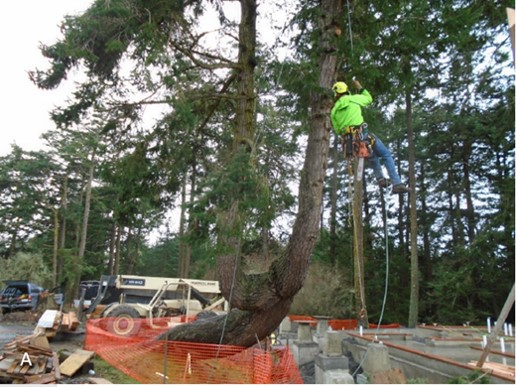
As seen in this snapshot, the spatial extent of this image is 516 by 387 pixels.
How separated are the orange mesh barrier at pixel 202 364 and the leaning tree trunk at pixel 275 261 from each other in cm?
17

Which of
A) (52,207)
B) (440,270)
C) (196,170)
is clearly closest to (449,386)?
(196,170)

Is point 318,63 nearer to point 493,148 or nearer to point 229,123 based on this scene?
point 229,123

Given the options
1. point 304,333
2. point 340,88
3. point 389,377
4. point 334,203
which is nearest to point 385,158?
point 340,88

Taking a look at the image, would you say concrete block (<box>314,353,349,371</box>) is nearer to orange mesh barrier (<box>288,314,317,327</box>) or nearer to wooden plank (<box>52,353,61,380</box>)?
wooden plank (<box>52,353,61,380</box>)

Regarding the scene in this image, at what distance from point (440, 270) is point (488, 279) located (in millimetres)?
1801

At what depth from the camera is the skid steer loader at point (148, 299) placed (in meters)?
10.4

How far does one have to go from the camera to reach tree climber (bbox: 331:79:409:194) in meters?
4.29

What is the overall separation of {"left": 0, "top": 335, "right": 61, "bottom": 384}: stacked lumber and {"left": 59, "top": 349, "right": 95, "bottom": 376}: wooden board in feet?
0.35

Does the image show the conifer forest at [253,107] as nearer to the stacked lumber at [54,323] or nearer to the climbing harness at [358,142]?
the climbing harness at [358,142]

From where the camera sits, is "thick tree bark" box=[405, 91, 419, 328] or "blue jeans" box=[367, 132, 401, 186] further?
"thick tree bark" box=[405, 91, 419, 328]

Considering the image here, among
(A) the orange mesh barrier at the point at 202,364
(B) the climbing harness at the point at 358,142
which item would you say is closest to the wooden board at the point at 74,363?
Answer: (A) the orange mesh barrier at the point at 202,364

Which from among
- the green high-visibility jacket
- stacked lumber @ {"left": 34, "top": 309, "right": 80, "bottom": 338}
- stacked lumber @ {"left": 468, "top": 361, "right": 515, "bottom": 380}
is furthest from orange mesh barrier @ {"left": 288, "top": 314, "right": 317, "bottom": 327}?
the green high-visibility jacket

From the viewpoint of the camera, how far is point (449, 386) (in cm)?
403

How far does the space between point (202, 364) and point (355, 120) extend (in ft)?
11.9
